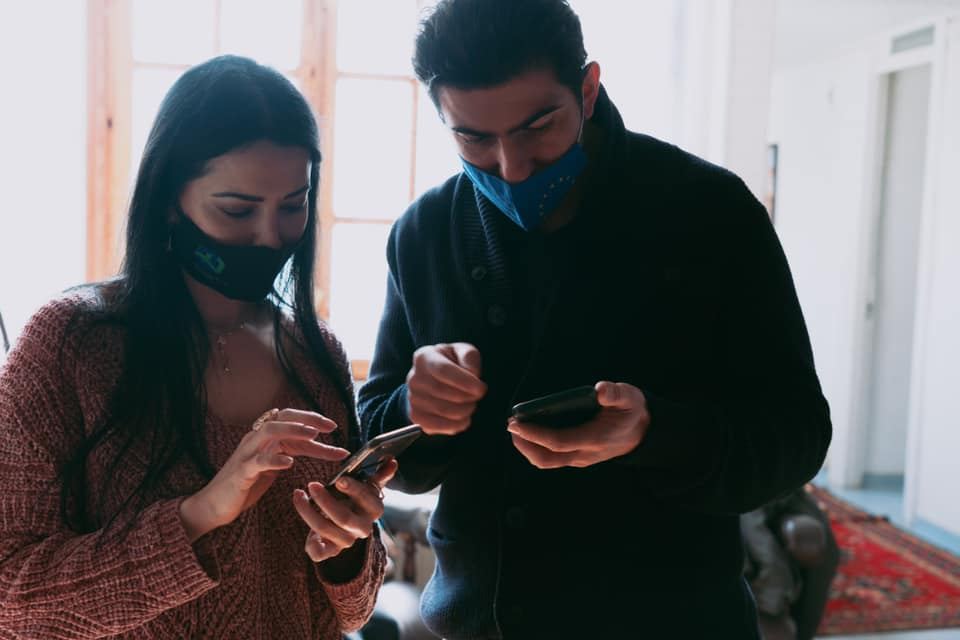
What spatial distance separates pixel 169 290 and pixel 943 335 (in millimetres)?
4821

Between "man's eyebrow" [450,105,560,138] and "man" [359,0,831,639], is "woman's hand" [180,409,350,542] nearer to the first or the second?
"man" [359,0,831,639]

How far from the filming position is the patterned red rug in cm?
404

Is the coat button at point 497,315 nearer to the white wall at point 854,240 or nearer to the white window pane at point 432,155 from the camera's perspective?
the white window pane at point 432,155

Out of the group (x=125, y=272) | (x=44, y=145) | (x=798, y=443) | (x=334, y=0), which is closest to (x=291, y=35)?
(x=334, y=0)

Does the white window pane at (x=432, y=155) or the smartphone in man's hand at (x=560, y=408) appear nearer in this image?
the smartphone in man's hand at (x=560, y=408)

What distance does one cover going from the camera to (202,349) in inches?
52.4

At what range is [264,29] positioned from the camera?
3.74 metres

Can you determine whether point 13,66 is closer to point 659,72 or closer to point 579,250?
point 659,72

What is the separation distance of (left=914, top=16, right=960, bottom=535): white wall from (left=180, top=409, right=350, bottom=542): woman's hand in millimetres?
4748

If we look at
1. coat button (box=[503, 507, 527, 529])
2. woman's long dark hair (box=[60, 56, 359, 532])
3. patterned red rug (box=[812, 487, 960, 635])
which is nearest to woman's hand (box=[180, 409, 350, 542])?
woman's long dark hair (box=[60, 56, 359, 532])

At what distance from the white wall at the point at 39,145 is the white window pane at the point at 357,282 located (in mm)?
1028

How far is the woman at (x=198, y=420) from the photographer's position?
112 cm

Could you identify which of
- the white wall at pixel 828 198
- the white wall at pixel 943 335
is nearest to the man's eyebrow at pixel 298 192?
the white wall at pixel 943 335

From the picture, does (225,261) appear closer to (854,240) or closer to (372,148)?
(372,148)
